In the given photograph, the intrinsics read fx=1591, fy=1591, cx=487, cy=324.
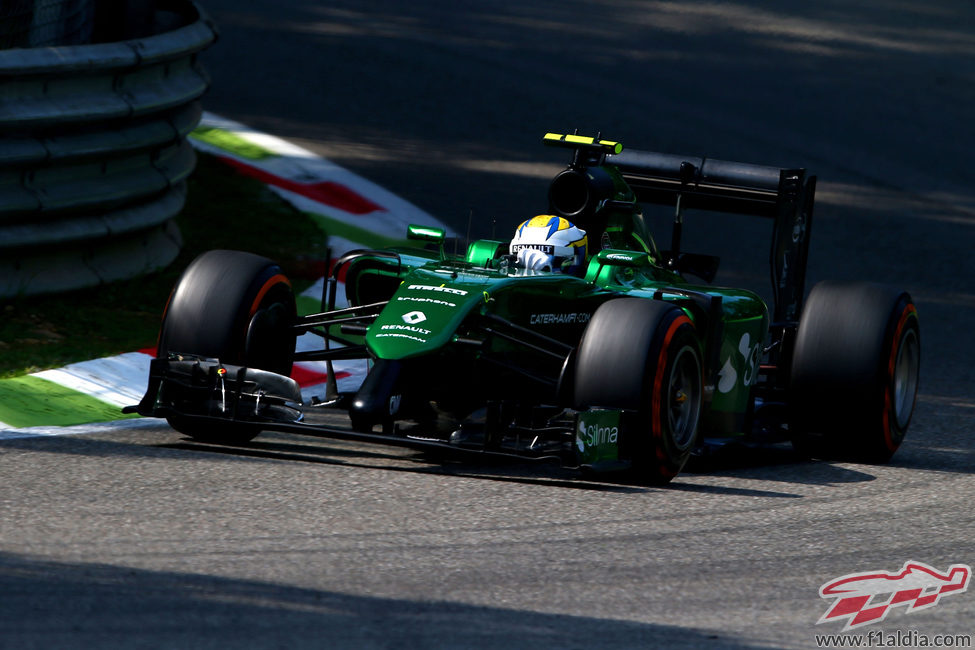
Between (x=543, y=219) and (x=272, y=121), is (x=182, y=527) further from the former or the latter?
(x=272, y=121)

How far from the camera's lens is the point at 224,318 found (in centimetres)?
689

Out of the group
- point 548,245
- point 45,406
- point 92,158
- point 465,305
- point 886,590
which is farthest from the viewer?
point 92,158

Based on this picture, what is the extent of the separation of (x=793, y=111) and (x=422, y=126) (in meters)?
3.97

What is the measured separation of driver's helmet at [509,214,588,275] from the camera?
24.3 feet

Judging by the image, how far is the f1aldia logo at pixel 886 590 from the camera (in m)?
5.02

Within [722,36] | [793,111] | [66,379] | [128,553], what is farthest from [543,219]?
[722,36]

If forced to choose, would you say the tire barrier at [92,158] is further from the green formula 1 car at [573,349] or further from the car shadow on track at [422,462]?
the car shadow on track at [422,462]

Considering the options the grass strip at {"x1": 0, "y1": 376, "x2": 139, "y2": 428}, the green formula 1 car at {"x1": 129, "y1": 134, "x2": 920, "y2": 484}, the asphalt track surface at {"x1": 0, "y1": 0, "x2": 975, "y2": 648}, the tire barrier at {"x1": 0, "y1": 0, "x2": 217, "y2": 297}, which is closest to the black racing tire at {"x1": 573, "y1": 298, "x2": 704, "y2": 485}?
the green formula 1 car at {"x1": 129, "y1": 134, "x2": 920, "y2": 484}

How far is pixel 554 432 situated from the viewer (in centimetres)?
651

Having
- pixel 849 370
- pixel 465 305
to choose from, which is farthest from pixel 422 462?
pixel 849 370

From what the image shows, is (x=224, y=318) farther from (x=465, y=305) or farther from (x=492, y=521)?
(x=492, y=521)

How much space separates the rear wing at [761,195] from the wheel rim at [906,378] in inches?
26.2

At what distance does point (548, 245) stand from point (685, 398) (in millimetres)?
1025

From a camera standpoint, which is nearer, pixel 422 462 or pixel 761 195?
pixel 422 462
